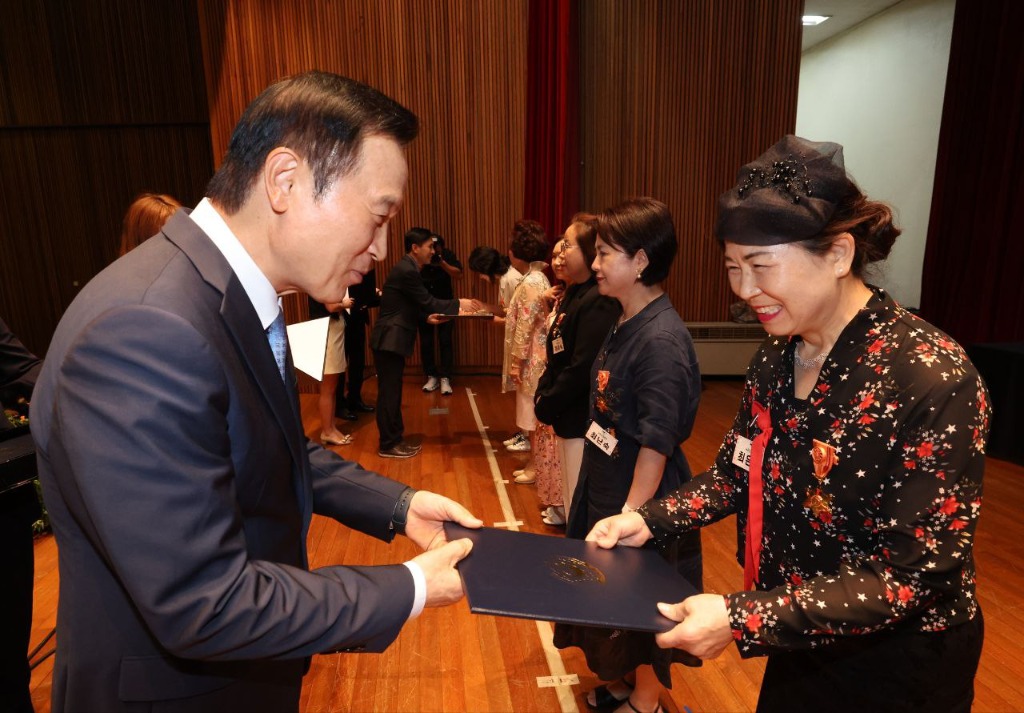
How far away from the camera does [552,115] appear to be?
6.65m

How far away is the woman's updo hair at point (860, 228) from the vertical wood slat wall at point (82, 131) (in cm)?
891

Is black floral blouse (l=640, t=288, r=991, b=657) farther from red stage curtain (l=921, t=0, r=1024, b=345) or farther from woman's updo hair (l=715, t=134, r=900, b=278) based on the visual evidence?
red stage curtain (l=921, t=0, r=1024, b=345)

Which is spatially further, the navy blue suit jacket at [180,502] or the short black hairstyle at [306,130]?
the short black hairstyle at [306,130]

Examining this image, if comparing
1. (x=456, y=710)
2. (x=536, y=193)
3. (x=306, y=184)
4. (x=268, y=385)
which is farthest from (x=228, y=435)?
(x=536, y=193)

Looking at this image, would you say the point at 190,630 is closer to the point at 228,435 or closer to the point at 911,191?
the point at 228,435

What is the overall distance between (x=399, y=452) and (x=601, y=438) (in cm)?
300

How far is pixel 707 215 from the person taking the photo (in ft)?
23.2

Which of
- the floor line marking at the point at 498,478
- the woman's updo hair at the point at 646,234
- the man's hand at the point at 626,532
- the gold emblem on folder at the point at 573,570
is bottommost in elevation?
the floor line marking at the point at 498,478

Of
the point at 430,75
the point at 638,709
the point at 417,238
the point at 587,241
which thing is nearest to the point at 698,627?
the point at 638,709

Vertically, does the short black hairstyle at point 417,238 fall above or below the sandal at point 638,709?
above

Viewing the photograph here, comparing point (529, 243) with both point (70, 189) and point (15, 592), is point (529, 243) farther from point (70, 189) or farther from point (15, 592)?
point (70, 189)

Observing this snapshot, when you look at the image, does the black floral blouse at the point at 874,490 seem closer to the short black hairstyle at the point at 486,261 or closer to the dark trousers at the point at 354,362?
the short black hairstyle at the point at 486,261

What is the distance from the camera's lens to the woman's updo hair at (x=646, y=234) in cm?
210

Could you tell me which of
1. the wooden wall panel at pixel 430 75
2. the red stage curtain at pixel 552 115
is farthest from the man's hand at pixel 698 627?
the wooden wall panel at pixel 430 75
